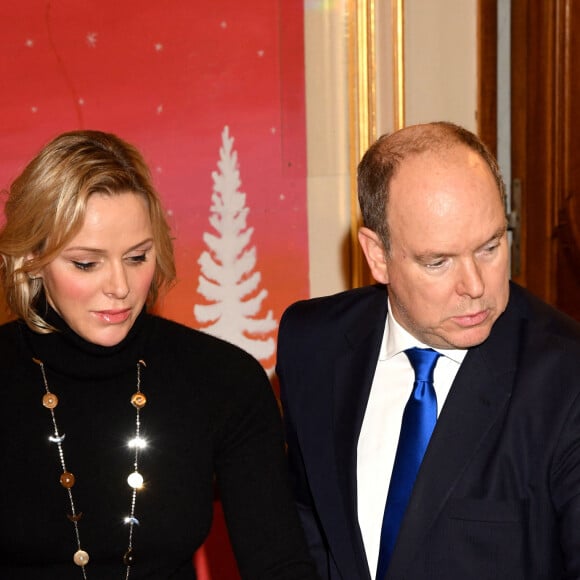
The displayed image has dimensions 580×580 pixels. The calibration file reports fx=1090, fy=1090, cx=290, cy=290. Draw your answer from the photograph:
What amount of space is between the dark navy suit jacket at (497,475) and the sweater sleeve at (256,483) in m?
0.08

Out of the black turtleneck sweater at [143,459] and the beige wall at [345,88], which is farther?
the beige wall at [345,88]

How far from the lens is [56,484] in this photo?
7.32ft

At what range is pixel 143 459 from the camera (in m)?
2.27

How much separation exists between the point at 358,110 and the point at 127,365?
1354 millimetres

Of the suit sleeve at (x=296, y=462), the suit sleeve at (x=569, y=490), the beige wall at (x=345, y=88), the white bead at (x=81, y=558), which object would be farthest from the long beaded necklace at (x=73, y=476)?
the beige wall at (x=345, y=88)

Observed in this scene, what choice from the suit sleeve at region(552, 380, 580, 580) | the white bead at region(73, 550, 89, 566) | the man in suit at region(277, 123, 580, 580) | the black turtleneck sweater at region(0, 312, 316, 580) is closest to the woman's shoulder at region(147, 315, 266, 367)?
the black turtleneck sweater at region(0, 312, 316, 580)

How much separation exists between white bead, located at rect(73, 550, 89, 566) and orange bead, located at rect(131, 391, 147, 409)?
1.05 feet

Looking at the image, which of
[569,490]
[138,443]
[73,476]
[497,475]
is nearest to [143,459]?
[138,443]

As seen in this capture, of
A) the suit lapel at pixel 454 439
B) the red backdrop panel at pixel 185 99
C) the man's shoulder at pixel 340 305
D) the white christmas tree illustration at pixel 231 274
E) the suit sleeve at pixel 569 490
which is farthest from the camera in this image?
the white christmas tree illustration at pixel 231 274

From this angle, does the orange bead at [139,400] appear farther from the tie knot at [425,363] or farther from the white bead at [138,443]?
the tie knot at [425,363]

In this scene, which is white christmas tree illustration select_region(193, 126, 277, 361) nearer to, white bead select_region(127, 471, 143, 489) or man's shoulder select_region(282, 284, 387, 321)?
man's shoulder select_region(282, 284, 387, 321)

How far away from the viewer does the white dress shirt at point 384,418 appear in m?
2.19

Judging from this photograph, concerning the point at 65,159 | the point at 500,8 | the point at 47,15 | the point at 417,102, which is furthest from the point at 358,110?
the point at 65,159

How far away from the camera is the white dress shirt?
2.19m
